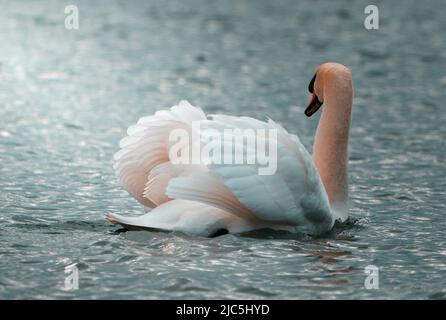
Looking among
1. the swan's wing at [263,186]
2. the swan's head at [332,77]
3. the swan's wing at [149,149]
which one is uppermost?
the swan's head at [332,77]

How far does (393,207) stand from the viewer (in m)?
9.21

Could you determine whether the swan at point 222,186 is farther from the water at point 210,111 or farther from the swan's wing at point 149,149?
the water at point 210,111

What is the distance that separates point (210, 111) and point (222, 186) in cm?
593

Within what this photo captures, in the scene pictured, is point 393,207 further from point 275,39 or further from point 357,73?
point 275,39

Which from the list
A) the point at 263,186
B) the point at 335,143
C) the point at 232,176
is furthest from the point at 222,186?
the point at 335,143

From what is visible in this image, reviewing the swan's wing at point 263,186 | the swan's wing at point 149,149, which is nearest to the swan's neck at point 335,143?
the swan's wing at point 263,186

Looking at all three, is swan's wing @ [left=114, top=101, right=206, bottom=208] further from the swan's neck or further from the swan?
the swan's neck

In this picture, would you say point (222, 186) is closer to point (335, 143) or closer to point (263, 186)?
point (263, 186)

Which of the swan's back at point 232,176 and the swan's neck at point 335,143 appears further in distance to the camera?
the swan's neck at point 335,143

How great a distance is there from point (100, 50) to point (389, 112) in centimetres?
558

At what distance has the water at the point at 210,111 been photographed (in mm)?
7062

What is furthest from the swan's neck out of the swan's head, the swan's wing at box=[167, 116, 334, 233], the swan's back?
the swan's wing at box=[167, 116, 334, 233]
